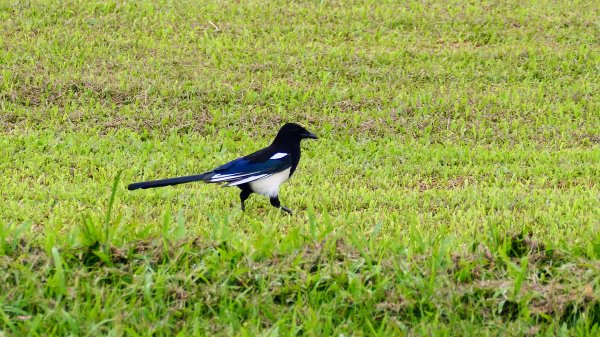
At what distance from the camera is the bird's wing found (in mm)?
6867

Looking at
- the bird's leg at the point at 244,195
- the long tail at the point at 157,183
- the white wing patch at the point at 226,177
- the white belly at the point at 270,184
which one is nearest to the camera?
the long tail at the point at 157,183

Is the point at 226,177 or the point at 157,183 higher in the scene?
the point at 157,183

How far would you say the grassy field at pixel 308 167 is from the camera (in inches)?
173

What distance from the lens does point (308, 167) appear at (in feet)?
27.6

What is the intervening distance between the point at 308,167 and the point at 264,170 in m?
1.51

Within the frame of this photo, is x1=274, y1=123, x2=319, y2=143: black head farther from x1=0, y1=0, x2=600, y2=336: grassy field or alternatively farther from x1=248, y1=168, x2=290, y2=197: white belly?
x1=0, y1=0, x2=600, y2=336: grassy field

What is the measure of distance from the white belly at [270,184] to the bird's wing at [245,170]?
0.14ft

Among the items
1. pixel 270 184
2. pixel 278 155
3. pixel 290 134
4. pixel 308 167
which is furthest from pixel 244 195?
pixel 308 167

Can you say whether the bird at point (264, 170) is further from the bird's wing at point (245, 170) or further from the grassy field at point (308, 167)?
the grassy field at point (308, 167)

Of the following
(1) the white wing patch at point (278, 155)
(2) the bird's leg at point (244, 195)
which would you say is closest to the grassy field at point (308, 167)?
(2) the bird's leg at point (244, 195)

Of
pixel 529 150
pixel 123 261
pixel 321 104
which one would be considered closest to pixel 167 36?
pixel 321 104

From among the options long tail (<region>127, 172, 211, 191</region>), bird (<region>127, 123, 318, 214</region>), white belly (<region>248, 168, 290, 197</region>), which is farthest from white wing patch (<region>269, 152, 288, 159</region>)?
long tail (<region>127, 172, 211, 191</region>)

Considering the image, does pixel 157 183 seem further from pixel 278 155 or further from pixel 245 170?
pixel 278 155

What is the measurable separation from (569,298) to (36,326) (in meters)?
2.29
